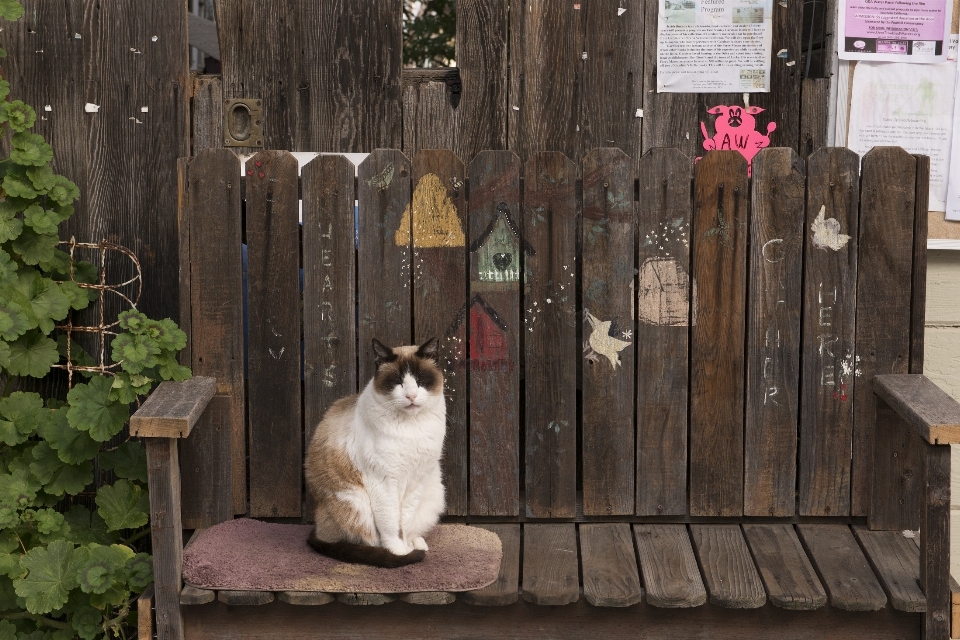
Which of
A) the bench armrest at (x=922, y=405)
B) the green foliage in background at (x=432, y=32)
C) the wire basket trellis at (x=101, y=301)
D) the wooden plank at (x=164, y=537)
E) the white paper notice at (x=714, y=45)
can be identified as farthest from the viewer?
the green foliage in background at (x=432, y=32)

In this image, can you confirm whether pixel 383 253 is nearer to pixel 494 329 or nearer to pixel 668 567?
pixel 494 329

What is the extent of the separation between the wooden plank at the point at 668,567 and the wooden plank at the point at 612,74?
1361 millimetres

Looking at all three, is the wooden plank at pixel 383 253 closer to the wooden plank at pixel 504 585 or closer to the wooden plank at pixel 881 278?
the wooden plank at pixel 504 585

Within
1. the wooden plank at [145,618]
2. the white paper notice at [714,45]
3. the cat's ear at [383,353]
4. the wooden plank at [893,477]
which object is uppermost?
the white paper notice at [714,45]

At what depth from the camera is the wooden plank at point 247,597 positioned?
238 centimetres

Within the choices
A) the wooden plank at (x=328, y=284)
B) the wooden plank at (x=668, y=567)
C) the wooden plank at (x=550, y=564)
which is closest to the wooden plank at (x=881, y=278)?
the wooden plank at (x=668, y=567)

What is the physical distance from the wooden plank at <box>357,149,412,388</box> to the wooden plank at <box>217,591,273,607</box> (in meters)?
0.71

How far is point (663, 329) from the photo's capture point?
2.75 metres

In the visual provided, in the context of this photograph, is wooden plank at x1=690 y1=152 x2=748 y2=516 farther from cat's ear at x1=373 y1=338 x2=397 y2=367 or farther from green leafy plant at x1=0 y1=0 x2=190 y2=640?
A: green leafy plant at x1=0 y1=0 x2=190 y2=640

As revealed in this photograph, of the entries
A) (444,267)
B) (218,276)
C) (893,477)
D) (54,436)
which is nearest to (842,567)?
(893,477)

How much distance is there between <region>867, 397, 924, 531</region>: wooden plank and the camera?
274 centimetres

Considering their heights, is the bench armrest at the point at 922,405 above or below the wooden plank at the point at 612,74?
below

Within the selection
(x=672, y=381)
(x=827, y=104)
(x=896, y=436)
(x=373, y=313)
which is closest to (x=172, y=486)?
(x=373, y=313)

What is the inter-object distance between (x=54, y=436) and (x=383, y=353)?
115 centimetres
